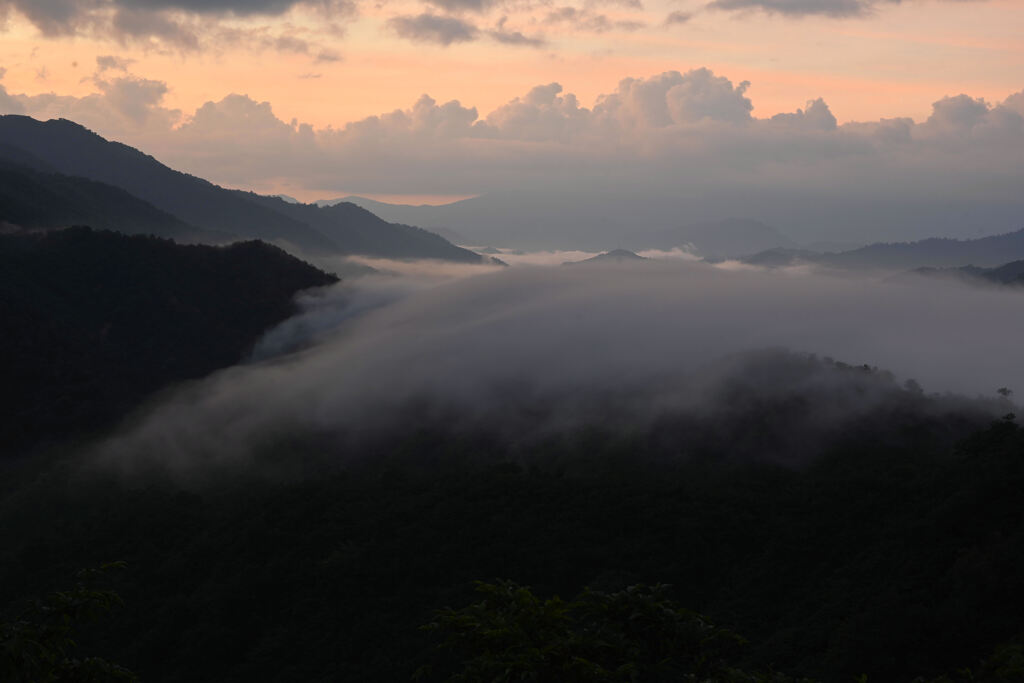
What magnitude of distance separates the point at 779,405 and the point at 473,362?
197 feet

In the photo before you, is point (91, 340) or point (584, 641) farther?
point (91, 340)

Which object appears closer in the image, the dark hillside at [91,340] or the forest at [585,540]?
the forest at [585,540]

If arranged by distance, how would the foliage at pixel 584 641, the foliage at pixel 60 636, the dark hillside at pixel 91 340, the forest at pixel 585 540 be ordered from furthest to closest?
1. the dark hillside at pixel 91 340
2. the forest at pixel 585 540
3. the foliage at pixel 584 641
4. the foliage at pixel 60 636

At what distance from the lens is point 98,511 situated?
112 meters

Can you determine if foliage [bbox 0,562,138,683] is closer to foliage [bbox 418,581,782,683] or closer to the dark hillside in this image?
foliage [bbox 418,581,782,683]

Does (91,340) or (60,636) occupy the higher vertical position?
(60,636)

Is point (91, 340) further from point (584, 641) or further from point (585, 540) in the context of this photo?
point (584, 641)

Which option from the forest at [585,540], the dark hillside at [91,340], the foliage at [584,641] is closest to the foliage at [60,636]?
the foliage at [584,641]

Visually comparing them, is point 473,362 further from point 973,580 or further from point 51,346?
point 973,580

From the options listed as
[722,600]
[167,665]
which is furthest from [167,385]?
[722,600]

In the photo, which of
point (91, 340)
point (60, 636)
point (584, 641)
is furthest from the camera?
point (91, 340)

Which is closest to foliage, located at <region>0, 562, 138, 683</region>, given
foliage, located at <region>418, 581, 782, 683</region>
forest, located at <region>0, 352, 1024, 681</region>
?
foliage, located at <region>418, 581, 782, 683</region>

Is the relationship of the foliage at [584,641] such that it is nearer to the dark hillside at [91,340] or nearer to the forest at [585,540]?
the forest at [585,540]

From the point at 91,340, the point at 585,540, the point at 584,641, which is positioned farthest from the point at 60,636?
the point at 91,340
